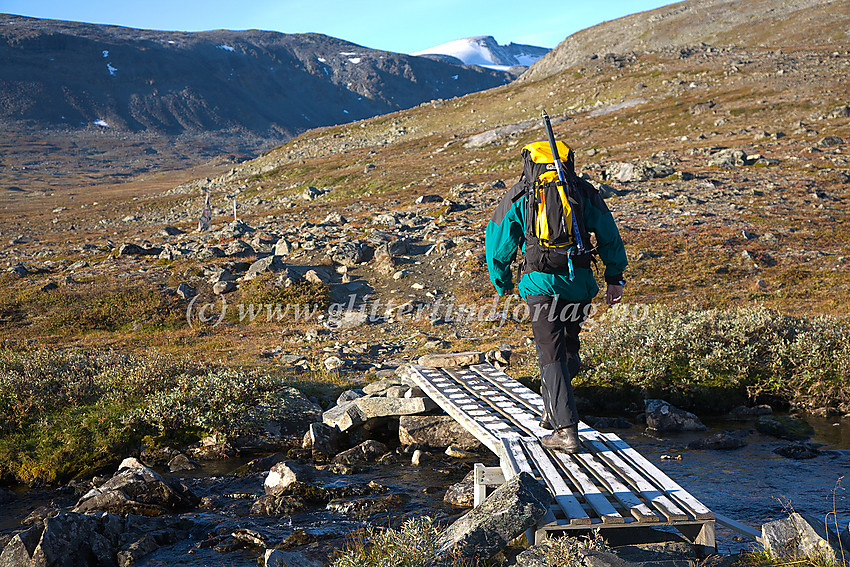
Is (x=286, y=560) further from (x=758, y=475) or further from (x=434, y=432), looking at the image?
(x=758, y=475)

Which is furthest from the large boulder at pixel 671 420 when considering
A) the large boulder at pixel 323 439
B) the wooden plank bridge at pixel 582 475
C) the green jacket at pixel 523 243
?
the large boulder at pixel 323 439

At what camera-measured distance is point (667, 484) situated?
5246mm

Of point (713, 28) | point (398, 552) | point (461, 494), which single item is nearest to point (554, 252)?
point (461, 494)

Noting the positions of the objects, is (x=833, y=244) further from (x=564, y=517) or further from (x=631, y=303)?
(x=564, y=517)

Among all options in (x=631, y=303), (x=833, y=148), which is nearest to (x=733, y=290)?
(x=631, y=303)

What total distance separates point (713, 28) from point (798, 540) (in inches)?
4291

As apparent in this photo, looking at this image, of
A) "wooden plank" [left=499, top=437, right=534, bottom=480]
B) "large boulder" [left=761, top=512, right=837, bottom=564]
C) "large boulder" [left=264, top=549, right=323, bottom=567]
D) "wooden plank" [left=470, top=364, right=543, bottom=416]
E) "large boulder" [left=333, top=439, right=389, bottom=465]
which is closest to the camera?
"large boulder" [left=761, top=512, right=837, bottom=564]

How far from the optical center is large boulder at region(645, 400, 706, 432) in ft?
29.8

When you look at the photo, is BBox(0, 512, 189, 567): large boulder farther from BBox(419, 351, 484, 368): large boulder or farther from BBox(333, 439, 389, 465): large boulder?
BBox(419, 351, 484, 368): large boulder

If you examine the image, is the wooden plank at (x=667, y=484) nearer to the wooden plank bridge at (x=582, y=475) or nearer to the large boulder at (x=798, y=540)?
the wooden plank bridge at (x=582, y=475)

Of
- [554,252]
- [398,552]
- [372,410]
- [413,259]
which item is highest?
[554,252]

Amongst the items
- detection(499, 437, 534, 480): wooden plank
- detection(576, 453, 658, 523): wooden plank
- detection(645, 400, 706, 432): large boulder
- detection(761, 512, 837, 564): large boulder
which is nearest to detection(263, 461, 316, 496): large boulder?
detection(499, 437, 534, 480): wooden plank

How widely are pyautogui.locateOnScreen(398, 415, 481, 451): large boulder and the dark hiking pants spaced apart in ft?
9.60

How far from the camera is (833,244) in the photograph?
20250 millimetres
